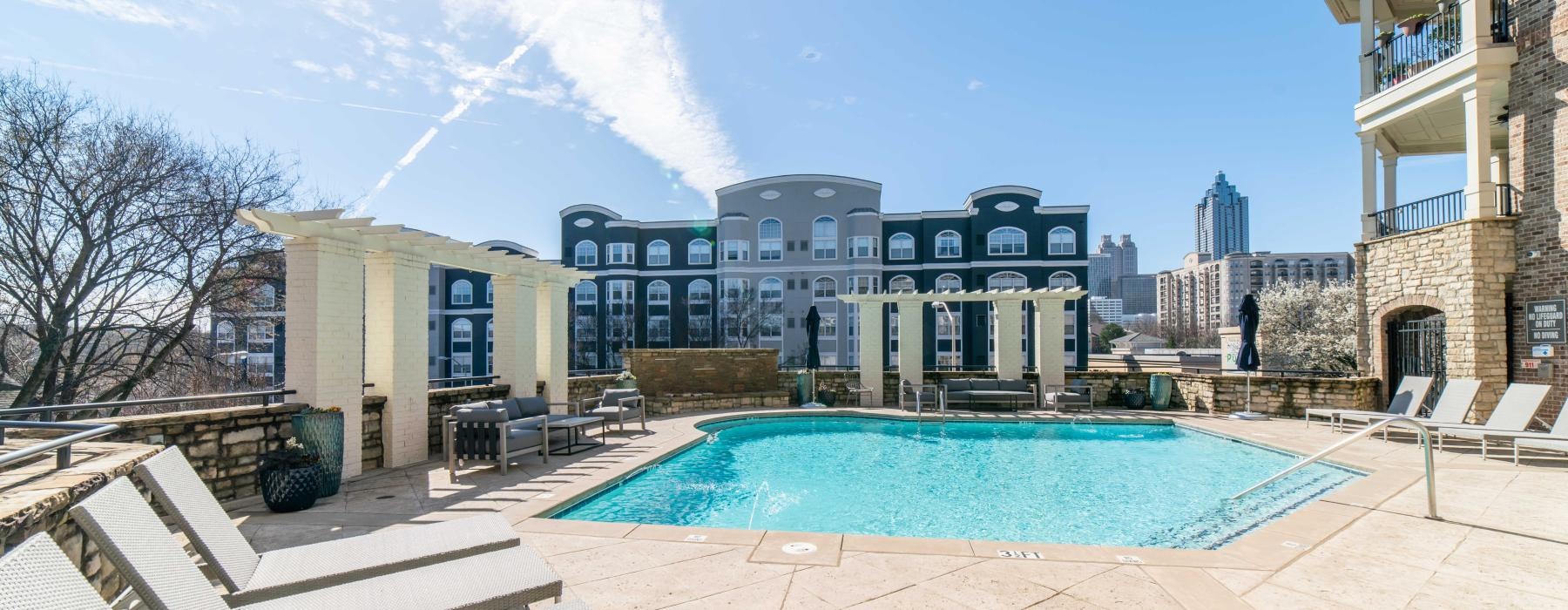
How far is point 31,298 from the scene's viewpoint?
1305 centimetres

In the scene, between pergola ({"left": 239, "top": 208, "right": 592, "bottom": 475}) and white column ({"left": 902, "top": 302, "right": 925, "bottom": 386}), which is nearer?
pergola ({"left": 239, "top": 208, "right": 592, "bottom": 475})

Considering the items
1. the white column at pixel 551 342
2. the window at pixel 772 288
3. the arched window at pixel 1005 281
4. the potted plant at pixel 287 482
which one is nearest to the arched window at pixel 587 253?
the window at pixel 772 288

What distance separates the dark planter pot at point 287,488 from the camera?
5484 millimetres

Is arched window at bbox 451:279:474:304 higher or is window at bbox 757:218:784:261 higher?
window at bbox 757:218:784:261

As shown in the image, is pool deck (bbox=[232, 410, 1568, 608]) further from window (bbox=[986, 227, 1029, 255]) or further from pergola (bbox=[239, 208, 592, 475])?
window (bbox=[986, 227, 1029, 255])

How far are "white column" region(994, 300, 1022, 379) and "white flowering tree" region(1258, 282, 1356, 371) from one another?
16.0 meters

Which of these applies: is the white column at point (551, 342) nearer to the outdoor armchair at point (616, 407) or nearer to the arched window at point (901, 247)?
the outdoor armchair at point (616, 407)

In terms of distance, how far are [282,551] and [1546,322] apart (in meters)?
15.2

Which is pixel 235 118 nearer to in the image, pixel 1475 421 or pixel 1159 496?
pixel 1159 496

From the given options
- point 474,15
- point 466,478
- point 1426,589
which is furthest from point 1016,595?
point 474,15

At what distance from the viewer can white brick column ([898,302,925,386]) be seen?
14344mm

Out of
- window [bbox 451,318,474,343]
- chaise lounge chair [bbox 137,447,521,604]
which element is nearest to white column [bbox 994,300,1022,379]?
chaise lounge chair [bbox 137,447,521,604]

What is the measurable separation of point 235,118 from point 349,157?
12.1 ft

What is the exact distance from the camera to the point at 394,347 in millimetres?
7598
